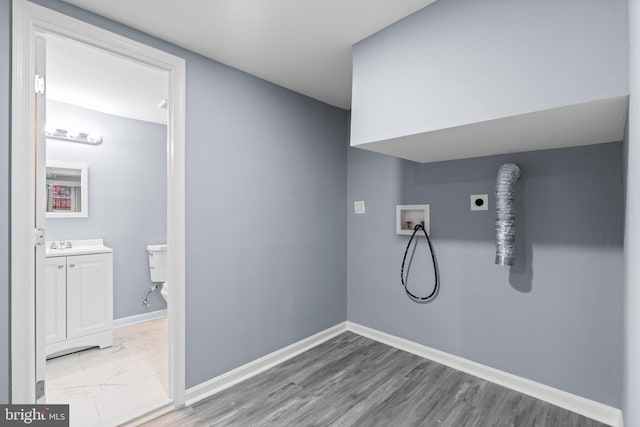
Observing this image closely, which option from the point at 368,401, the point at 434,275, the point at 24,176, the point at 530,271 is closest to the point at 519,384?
the point at 530,271

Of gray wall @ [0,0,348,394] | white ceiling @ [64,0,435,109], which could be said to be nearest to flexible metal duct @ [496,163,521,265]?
white ceiling @ [64,0,435,109]

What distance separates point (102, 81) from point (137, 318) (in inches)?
103

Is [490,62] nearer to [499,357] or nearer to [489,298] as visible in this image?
[489,298]

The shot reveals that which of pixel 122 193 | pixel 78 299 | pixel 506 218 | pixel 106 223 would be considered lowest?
pixel 78 299

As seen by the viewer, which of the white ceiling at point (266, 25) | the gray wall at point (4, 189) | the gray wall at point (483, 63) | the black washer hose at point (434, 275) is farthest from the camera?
the black washer hose at point (434, 275)

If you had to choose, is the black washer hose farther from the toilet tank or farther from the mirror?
the mirror

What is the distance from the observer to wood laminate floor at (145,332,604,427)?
Result: 192cm

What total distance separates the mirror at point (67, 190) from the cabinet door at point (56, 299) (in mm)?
723

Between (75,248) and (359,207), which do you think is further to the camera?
(359,207)

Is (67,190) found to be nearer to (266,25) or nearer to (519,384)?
(266,25)

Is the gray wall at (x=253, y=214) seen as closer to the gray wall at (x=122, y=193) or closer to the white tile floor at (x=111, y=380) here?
the white tile floor at (x=111, y=380)

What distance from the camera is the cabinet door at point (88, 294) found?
9.33ft

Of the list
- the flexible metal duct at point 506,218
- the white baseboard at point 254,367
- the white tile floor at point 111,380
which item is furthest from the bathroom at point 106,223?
the flexible metal duct at point 506,218

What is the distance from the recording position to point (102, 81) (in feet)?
9.00
